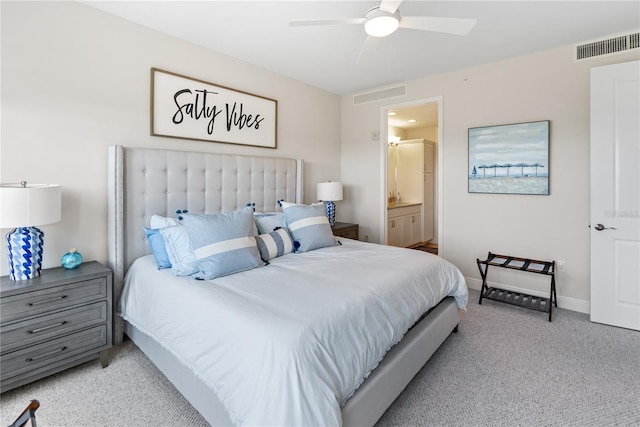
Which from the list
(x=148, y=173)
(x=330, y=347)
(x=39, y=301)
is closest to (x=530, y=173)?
(x=330, y=347)

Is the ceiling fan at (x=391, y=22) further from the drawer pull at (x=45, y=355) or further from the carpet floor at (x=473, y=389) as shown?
the drawer pull at (x=45, y=355)

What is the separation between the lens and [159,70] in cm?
271

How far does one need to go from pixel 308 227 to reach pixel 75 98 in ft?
6.80

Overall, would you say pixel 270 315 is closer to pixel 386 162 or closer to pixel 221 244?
pixel 221 244

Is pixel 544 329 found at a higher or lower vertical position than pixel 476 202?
lower

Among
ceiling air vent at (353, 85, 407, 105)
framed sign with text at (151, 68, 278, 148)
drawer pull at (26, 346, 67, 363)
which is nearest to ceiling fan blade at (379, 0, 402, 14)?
framed sign with text at (151, 68, 278, 148)

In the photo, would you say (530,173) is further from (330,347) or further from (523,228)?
(330,347)

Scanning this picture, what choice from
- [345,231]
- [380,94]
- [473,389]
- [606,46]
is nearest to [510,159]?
[606,46]

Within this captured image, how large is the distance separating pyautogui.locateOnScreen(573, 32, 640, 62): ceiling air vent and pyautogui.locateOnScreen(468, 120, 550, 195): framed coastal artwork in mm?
645

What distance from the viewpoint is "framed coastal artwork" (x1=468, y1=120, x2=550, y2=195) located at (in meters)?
3.20

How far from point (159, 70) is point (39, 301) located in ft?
6.52

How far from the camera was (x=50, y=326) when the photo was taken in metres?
1.93

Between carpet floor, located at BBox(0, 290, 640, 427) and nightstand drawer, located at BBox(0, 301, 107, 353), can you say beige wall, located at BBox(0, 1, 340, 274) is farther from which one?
carpet floor, located at BBox(0, 290, 640, 427)

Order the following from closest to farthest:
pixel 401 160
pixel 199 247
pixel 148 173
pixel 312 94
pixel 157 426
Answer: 1. pixel 157 426
2. pixel 199 247
3. pixel 148 173
4. pixel 312 94
5. pixel 401 160
